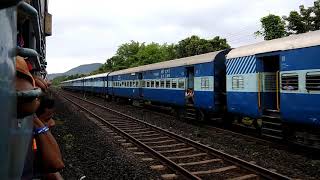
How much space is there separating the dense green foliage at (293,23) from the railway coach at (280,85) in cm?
1370

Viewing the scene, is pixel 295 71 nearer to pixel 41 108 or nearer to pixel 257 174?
pixel 257 174

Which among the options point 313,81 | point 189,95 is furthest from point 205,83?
point 313,81

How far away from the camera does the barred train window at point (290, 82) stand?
34.1 ft

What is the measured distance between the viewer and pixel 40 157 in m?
2.89

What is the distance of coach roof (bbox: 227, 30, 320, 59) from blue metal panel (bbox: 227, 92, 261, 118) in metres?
1.35

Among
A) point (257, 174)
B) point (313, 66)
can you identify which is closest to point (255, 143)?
point (313, 66)

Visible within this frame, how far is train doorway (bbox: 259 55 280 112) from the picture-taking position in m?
12.4

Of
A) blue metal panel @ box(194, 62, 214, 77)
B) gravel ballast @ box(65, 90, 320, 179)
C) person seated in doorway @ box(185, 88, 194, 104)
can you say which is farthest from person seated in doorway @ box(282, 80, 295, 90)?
person seated in doorway @ box(185, 88, 194, 104)

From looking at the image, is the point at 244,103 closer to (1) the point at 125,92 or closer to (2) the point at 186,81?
(2) the point at 186,81

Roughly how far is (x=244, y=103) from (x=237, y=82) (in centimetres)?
97

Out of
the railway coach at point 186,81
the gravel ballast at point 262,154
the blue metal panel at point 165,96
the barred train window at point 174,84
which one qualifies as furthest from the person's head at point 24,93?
the barred train window at point 174,84

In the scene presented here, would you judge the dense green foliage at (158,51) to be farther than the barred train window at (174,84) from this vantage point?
Yes

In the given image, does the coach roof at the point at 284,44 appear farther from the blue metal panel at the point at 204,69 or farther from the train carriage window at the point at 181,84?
the train carriage window at the point at 181,84

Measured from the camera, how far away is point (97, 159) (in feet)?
33.7
